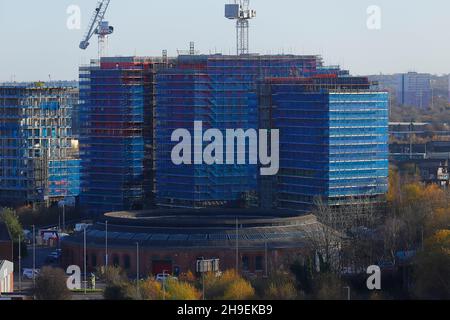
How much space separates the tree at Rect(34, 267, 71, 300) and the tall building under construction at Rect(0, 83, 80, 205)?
2345 centimetres

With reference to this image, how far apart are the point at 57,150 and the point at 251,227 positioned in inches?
672

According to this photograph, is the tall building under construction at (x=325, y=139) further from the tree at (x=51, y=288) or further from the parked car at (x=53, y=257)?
the tree at (x=51, y=288)

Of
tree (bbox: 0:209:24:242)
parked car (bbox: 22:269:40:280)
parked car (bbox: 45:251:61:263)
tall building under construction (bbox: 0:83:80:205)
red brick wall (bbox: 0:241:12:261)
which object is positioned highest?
tall building under construction (bbox: 0:83:80:205)

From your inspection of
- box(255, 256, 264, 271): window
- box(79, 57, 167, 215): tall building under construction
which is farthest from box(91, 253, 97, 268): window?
box(79, 57, 167, 215): tall building under construction

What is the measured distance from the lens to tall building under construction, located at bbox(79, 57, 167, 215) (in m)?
51.2

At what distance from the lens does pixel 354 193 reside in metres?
47.2

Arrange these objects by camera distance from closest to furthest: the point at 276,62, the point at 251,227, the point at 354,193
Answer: the point at 251,227 → the point at 354,193 → the point at 276,62

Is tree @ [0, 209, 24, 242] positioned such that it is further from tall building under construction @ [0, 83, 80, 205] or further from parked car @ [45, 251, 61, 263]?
tall building under construction @ [0, 83, 80, 205]

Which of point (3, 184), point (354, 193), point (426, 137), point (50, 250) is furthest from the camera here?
point (426, 137)

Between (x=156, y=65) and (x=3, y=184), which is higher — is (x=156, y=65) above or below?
above

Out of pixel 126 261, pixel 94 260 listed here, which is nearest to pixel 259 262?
pixel 126 261

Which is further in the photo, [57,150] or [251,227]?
[57,150]
